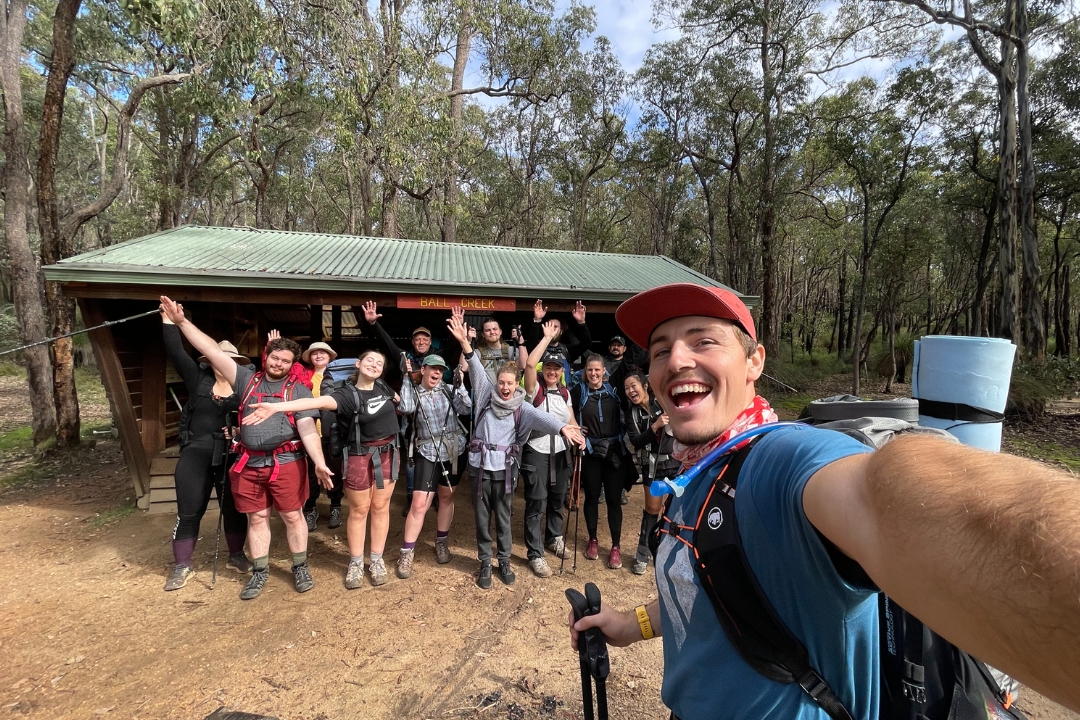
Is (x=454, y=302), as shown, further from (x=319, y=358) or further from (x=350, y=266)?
(x=319, y=358)

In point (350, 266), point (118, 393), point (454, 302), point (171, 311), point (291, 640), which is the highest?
point (350, 266)

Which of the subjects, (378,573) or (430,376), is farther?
(430,376)

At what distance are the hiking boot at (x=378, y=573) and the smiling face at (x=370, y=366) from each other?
175 cm

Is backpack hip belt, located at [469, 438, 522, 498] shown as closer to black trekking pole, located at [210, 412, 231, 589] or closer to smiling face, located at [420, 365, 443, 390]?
smiling face, located at [420, 365, 443, 390]

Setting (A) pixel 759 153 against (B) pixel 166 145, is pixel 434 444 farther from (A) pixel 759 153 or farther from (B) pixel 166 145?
(B) pixel 166 145

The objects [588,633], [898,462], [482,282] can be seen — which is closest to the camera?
[898,462]

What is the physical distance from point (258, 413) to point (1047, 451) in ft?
41.2

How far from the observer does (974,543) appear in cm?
56

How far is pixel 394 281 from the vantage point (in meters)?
5.72

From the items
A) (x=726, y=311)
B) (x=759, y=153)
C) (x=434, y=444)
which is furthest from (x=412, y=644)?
(x=759, y=153)

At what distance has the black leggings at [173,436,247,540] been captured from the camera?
4176mm

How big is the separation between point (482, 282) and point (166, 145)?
16.9 metres

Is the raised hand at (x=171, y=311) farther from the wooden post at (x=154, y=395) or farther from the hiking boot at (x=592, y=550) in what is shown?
the hiking boot at (x=592, y=550)

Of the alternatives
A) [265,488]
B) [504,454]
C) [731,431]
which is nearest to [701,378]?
[731,431]
